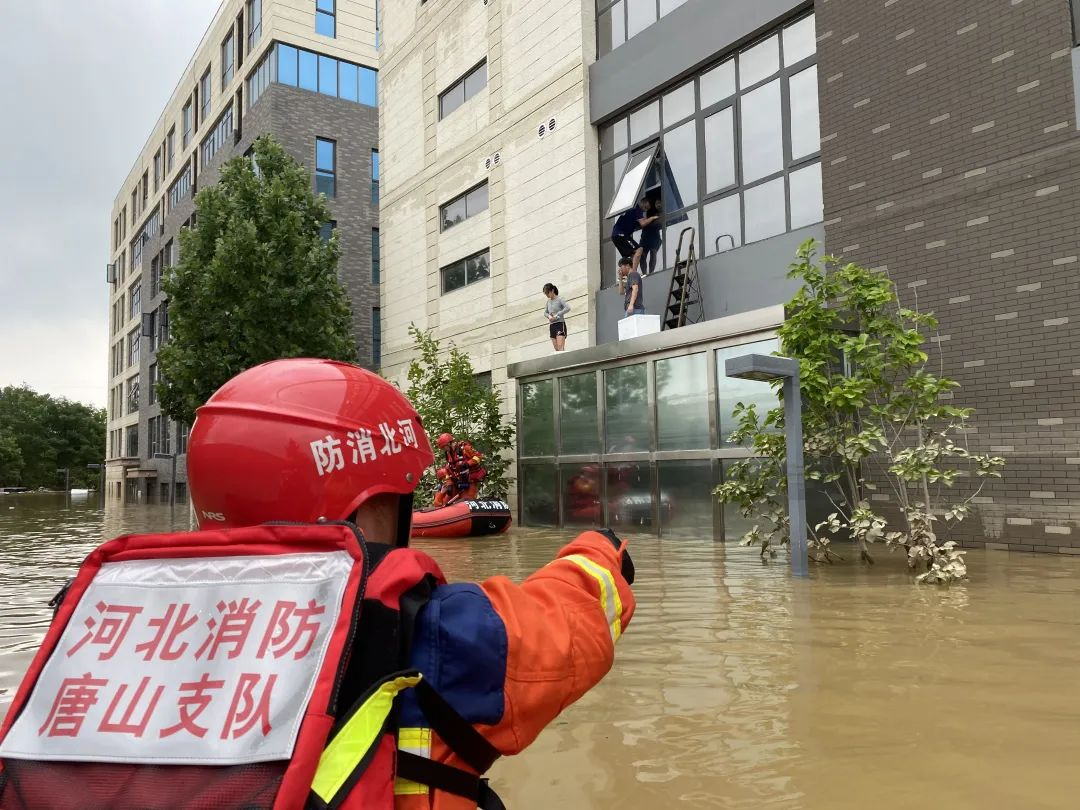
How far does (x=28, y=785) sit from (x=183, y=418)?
22451 mm

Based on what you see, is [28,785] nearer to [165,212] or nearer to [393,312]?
[393,312]

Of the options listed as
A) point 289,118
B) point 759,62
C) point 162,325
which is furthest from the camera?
point 162,325

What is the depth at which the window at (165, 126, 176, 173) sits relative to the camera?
43.5 meters

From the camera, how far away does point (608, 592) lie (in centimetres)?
177

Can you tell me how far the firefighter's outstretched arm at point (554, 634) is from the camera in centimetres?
152

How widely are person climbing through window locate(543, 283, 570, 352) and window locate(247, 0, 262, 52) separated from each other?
71.0 ft

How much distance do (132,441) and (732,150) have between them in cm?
4613

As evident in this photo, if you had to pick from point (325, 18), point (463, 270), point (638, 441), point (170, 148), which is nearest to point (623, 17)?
point (463, 270)

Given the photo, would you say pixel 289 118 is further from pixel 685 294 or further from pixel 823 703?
pixel 823 703

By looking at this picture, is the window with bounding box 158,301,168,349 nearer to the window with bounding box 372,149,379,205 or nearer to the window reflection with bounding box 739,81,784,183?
the window with bounding box 372,149,379,205

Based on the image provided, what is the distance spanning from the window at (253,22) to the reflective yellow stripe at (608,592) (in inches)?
1343

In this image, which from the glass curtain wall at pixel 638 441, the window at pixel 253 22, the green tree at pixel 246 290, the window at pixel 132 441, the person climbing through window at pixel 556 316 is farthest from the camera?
the window at pixel 132 441

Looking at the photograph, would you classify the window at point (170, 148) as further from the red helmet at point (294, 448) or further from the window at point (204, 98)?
the red helmet at point (294, 448)

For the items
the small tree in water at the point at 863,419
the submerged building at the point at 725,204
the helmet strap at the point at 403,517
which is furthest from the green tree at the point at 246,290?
the helmet strap at the point at 403,517
